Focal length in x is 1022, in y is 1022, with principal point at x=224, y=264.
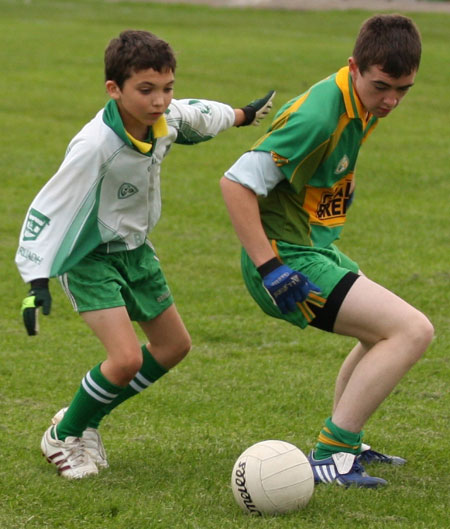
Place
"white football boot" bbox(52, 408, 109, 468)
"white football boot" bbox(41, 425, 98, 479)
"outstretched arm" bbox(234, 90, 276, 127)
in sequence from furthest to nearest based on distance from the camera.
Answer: "outstretched arm" bbox(234, 90, 276, 127)
"white football boot" bbox(52, 408, 109, 468)
"white football boot" bbox(41, 425, 98, 479)

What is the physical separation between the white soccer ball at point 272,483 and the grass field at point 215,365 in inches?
2.9

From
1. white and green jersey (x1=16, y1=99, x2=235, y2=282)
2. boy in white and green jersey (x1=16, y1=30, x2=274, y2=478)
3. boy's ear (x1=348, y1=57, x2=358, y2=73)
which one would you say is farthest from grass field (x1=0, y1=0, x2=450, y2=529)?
boy's ear (x1=348, y1=57, x2=358, y2=73)

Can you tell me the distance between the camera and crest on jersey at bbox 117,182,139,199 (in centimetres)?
429

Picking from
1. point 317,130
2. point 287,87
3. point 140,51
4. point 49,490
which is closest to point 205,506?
point 49,490

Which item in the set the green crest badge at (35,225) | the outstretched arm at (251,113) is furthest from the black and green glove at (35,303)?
the outstretched arm at (251,113)

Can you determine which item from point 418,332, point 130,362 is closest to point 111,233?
point 130,362

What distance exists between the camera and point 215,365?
623 centimetres

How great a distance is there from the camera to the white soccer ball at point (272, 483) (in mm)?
3883

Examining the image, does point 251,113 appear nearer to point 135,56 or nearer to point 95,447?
point 135,56

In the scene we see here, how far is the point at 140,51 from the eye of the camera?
4152 millimetres

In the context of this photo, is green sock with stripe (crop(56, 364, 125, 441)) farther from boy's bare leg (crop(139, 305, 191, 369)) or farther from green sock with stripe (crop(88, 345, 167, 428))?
boy's bare leg (crop(139, 305, 191, 369))

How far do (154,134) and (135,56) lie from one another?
344 mm

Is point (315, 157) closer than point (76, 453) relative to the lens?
Yes

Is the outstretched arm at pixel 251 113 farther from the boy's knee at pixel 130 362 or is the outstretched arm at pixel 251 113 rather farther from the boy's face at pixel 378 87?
the boy's knee at pixel 130 362
